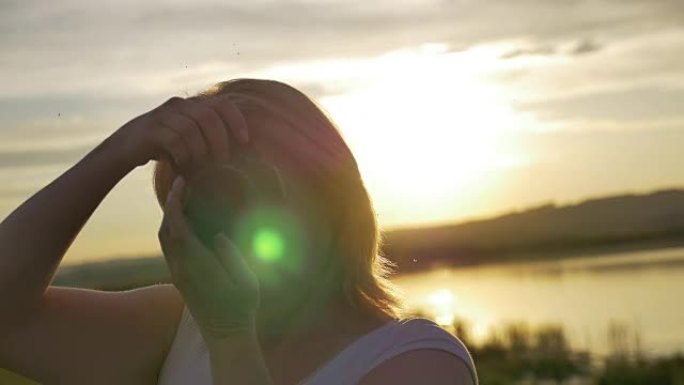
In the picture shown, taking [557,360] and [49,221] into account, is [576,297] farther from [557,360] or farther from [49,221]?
[49,221]

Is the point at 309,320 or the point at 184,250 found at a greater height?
the point at 184,250

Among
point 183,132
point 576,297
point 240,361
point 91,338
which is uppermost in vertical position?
point 183,132

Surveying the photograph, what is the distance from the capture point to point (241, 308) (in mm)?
1403

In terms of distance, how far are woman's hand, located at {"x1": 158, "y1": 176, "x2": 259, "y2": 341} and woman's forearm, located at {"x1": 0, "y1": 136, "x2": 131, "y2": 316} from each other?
44cm

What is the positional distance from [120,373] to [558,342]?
13.4 meters

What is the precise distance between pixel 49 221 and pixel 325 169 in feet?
1.44

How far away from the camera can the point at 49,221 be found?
1815 millimetres

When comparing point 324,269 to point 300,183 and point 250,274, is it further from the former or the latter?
point 250,274

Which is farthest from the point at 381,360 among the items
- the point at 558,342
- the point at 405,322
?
the point at 558,342

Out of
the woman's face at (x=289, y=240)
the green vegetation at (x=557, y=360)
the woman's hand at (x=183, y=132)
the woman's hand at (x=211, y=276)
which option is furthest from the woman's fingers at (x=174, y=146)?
the green vegetation at (x=557, y=360)

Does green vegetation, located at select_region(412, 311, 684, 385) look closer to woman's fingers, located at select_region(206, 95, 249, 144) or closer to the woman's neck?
the woman's neck

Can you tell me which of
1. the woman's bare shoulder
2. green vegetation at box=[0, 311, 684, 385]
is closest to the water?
green vegetation at box=[0, 311, 684, 385]

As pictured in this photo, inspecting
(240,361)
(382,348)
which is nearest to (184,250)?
(240,361)

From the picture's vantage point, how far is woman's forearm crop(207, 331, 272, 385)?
1400mm
